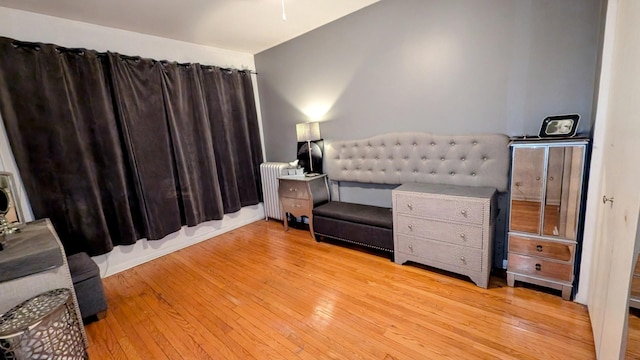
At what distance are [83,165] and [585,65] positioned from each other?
406cm

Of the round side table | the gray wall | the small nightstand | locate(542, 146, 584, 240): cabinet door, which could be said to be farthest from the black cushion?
the round side table

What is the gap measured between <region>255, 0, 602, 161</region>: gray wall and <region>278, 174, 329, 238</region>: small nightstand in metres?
0.62

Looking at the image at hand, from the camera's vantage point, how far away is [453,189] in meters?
2.24

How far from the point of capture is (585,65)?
1.77m

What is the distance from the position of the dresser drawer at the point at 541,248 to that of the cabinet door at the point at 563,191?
71mm

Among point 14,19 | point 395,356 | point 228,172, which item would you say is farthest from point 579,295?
point 14,19

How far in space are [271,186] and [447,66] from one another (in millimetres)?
2538

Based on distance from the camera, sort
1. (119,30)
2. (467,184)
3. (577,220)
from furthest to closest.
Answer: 1. (119,30)
2. (467,184)
3. (577,220)

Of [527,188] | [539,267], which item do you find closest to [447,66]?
[527,188]

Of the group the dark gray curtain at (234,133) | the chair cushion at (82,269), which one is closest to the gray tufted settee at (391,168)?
the dark gray curtain at (234,133)

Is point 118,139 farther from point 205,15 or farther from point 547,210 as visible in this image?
point 547,210

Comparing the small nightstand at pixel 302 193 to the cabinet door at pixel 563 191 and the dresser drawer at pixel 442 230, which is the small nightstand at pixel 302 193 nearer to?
the dresser drawer at pixel 442 230

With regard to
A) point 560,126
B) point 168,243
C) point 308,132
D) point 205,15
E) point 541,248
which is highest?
point 205,15

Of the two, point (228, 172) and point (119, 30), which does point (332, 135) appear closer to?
point (228, 172)
